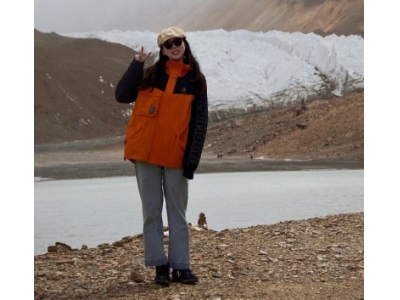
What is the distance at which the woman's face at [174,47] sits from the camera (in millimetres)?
3182

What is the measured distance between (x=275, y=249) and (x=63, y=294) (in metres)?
1.38

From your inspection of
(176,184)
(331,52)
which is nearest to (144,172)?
(176,184)

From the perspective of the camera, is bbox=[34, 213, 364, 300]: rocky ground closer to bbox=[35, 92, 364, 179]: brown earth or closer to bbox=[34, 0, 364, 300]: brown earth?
bbox=[34, 0, 364, 300]: brown earth

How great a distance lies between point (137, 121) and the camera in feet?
10.3

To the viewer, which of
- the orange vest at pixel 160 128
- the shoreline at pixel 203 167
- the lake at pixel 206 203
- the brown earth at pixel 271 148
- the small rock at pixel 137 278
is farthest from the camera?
the brown earth at pixel 271 148

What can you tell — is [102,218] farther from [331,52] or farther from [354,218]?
[331,52]

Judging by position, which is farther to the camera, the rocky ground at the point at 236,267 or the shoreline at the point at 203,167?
the shoreline at the point at 203,167

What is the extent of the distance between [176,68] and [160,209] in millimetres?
617

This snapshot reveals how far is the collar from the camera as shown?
10.5 ft

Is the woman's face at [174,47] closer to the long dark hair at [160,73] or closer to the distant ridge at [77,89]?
the long dark hair at [160,73]

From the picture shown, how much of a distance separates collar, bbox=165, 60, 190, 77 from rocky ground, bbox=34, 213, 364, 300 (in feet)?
3.08

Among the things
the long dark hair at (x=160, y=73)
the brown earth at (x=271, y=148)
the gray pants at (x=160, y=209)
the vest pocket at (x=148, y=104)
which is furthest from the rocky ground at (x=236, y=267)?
the brown earth at (x=271, y=148)

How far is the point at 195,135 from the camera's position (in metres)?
3.17

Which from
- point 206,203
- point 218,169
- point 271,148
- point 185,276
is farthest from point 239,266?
point 271,148
